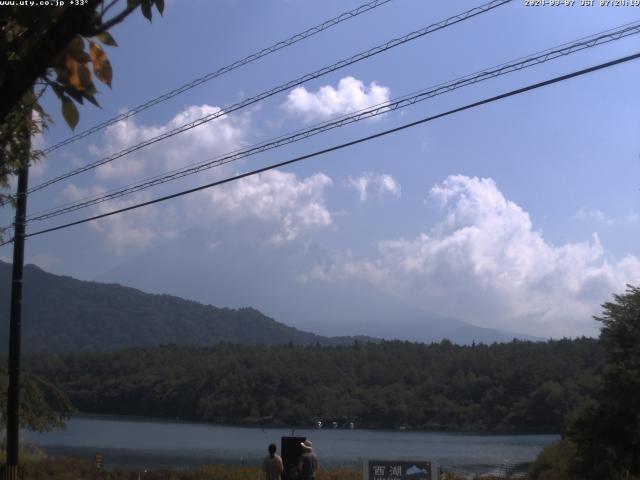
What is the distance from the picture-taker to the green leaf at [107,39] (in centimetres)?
387

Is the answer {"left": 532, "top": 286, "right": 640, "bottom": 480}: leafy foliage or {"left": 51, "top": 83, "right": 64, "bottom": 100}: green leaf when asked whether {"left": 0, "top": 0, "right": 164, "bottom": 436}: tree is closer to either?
{"left": 51, "top": 83, "right": 64, "bottom": 100}: green leaf

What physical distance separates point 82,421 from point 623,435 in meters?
66.6

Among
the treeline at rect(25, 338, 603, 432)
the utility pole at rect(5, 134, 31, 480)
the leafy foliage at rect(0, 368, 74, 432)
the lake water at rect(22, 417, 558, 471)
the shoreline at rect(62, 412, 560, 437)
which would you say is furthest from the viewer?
the shoreline at rect(62, 412, 560, 437)

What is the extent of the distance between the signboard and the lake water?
2022 centimetres

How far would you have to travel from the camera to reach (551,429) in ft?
215

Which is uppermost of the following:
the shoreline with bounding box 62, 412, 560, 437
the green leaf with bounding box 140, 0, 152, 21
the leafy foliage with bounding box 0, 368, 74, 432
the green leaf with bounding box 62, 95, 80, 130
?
the green leaf with bounding box 140, 0, 152, 21

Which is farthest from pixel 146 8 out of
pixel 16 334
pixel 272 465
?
pixel 16 334

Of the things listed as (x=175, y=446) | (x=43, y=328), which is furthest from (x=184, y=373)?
(x=43, y=328)

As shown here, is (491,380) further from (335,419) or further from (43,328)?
(43,328)

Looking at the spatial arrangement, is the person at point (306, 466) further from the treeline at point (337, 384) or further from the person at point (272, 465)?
the treeline at point (337, 384)

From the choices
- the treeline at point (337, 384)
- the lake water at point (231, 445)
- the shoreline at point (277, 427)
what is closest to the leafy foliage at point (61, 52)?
the lake water at point (231, 445)

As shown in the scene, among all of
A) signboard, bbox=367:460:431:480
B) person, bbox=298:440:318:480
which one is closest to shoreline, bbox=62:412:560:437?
person, bbox=298:440:318:480

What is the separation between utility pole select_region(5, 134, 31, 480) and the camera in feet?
61.0

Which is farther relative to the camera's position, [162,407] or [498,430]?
[162,407]
